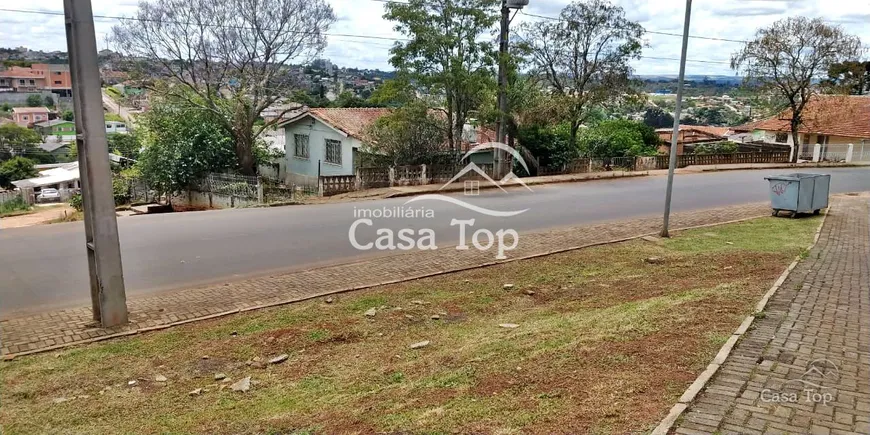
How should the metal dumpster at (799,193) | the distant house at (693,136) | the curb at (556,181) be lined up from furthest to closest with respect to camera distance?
the distant house at (693,136), the curb at (556,181), the metal dumpster at (799,193)

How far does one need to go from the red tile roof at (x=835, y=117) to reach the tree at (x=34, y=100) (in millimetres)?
36232

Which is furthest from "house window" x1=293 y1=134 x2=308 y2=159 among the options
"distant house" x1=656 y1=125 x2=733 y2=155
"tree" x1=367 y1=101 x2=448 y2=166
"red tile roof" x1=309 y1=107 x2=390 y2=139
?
"distant house" x1=656 y1=125 x2=733 y2=155

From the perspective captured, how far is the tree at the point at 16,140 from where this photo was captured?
969 inches

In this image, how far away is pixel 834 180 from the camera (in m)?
25.9

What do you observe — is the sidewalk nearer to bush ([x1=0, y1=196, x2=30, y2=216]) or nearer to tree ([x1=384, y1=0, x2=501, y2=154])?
tree ([x1=384, y1=0, x2=501, y2=154])

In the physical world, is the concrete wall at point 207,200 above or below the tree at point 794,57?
below

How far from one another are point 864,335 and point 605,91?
67.0 feet

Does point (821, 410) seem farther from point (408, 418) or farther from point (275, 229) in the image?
point (275, 229)

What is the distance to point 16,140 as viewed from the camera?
90.4 feet

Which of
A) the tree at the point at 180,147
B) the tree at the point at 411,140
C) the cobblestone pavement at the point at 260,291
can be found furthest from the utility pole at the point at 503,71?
the tree at the point at 180,147

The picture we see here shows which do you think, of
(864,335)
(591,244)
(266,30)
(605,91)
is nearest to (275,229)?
(591,244)

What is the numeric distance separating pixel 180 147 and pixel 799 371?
22.1 meters

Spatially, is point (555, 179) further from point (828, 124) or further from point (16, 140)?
point (16, 140)

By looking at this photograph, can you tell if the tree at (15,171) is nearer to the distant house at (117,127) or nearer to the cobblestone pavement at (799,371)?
the distant house at (117,127)
